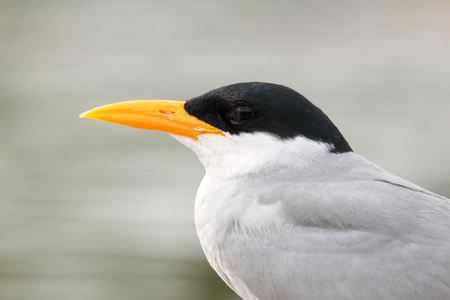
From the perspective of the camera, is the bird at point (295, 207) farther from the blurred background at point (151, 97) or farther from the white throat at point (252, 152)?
the blurred background at point (151, 97)

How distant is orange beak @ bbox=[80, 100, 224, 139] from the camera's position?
10.6 feet

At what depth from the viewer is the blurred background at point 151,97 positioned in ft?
24.7

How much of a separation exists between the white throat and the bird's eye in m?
0.06

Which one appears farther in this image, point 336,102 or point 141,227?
point 336,102

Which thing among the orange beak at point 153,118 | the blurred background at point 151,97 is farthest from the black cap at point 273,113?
the blurred background at point 151,97

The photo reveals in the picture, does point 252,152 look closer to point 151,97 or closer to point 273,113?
point 273,113

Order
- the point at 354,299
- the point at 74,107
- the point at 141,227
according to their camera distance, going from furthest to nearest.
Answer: the point at 74,107 < the point at 141,227 < the point at 354,299

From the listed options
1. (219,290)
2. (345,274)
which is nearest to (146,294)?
(219,290)

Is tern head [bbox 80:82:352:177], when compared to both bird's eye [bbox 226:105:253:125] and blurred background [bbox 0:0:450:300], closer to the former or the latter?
bird's eye [bbox 226:105:253:125]

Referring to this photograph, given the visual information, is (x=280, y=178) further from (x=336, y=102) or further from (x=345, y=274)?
(x=336, y=102)

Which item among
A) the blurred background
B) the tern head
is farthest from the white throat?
the blurred background

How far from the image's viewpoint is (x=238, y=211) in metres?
2.98

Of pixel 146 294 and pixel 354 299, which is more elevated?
pixel 354 299

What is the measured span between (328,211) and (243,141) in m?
0.51
